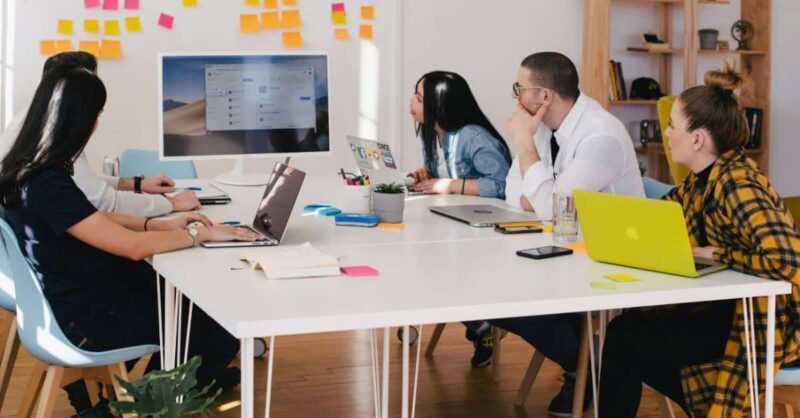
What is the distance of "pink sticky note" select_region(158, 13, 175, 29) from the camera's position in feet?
17.7

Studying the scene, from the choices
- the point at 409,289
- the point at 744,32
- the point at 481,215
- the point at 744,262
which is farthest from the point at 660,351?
the point at 744,32

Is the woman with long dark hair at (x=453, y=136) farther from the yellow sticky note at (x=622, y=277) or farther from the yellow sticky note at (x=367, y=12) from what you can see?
the yellow sticky note at (x=367, y=12)

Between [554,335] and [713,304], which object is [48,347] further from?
[713,304]

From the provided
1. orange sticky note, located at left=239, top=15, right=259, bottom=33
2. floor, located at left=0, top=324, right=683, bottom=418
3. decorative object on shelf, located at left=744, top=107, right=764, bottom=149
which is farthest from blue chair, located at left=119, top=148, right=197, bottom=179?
decorative object on shelf, located at left=744, top=107, right=764, bottom=149

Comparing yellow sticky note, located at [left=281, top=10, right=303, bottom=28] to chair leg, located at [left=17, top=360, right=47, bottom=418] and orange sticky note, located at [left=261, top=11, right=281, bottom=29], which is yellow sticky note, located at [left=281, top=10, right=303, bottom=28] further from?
chair leg, located at [left=17, top=360, right=47, bottom=418]

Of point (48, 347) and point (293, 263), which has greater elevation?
point (293, 263)

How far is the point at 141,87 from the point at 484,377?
8.77ft

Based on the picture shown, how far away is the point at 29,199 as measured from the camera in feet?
8.14

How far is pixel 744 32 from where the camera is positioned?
21.9 feet

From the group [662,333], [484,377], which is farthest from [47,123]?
[484,377]

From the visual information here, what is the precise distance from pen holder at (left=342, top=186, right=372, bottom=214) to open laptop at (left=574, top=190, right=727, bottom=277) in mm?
847

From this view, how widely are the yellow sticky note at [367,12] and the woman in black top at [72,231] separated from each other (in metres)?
3.34

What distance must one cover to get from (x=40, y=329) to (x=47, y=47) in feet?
10.3

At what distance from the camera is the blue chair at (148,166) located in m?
4.45
